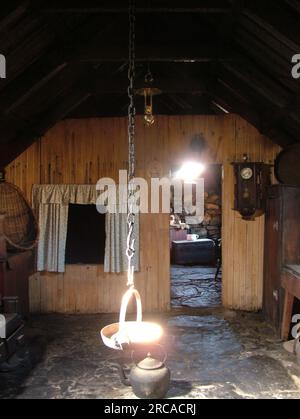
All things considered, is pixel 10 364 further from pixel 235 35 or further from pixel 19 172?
pixel 235 35

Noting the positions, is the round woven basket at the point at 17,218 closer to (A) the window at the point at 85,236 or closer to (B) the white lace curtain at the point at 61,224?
(B) the white lace curtain at the point at 61,224

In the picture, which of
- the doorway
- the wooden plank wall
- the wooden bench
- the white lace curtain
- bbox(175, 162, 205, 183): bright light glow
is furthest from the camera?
bbox(175, 162, 205, 183): bright light glow

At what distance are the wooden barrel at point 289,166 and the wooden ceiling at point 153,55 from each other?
0.86 ft

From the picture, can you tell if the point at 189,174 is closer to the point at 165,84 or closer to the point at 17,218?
the point at 165,84

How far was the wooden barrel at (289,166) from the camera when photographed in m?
6.88

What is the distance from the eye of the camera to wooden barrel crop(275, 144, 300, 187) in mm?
6879

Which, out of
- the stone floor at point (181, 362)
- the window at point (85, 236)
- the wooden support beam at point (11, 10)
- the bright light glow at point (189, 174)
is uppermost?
the wooden support beam at point (11, 10)

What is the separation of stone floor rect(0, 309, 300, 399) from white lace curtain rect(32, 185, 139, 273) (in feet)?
3.48

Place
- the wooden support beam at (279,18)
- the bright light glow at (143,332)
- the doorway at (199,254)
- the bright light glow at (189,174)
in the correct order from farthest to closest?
the bright light glow at (189,174) < the doorway at (199,254) < the wooden support beam at (279,18) < the bright light glow at (143,332)

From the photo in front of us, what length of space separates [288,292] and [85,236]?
3.88 metres

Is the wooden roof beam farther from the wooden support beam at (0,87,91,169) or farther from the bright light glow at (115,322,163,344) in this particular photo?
the bright light glow at (115,322,163,344)

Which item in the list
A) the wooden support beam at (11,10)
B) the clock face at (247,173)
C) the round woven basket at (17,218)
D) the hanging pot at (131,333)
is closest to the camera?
the hanging pot at (131,333)

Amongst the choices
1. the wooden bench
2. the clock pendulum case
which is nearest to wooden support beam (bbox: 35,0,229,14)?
the clock pendulum case

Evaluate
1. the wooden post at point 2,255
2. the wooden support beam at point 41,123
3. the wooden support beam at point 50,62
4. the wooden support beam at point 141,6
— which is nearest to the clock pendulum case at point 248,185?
the wooden support beam at point 41,123
